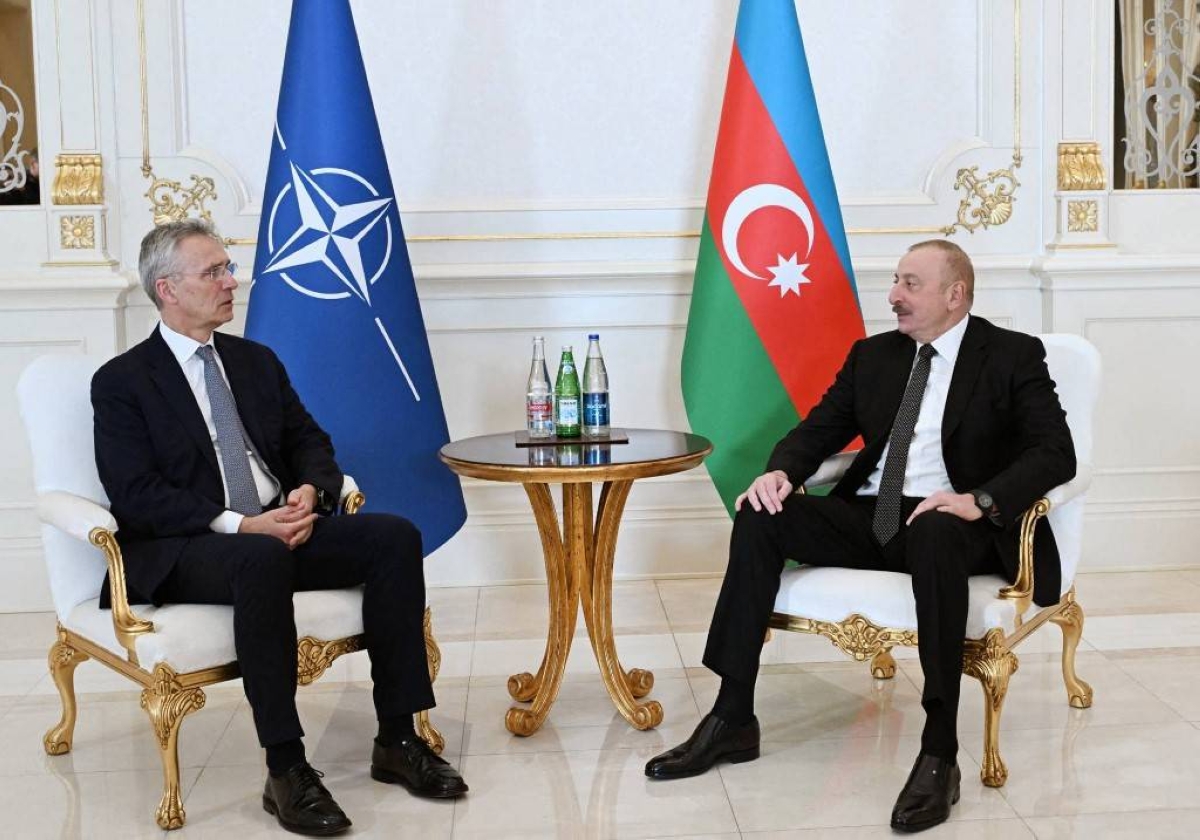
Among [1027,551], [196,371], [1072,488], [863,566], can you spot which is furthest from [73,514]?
[1072,488]

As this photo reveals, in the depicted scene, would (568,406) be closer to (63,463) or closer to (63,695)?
(63,463)

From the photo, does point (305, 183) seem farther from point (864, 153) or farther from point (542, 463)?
point (864, 153)

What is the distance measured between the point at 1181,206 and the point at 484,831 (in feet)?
11.8

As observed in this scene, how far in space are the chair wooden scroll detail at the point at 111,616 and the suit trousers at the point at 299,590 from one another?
6cm

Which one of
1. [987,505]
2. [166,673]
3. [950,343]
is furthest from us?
[950,343]

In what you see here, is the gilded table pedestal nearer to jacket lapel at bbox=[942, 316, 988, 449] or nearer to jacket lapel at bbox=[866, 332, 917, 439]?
jacket lapel at bbox=[866, 332, 917, 439]

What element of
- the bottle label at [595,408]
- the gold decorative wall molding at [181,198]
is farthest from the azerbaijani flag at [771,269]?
the gold decorative wall molding at [181,198]

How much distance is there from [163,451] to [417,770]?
3.12ft

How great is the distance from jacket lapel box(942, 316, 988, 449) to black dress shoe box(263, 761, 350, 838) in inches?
66.4

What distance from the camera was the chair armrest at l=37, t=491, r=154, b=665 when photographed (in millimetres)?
2984

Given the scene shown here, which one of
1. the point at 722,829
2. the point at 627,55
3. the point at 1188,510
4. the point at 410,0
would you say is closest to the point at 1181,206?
the point at 1188,510

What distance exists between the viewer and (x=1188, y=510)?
5133 millimetres

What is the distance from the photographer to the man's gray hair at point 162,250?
3.27 meters

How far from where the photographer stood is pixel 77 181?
188 inches
